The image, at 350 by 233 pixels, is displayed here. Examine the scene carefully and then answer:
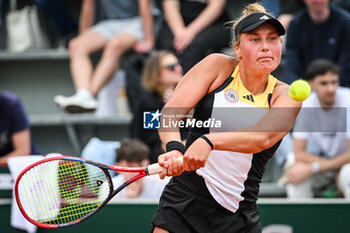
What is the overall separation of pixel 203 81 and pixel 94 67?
372 centimetres

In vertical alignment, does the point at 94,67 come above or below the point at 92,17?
below

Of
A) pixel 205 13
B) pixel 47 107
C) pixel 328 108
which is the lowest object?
pixel 47 107

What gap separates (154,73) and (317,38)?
1456 mm

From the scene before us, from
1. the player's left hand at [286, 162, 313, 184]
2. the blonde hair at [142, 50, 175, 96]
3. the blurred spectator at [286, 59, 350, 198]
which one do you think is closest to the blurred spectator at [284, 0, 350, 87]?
the blurred spectator at [286, 59, 350, 198]

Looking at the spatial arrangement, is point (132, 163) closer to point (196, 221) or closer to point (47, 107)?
point (196, 221)

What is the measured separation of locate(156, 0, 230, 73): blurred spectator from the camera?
504 centimetres

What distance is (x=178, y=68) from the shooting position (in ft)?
14.4

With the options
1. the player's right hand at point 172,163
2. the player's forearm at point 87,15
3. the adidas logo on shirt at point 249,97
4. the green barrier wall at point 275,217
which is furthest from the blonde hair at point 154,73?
the player's right hand at point 172,163

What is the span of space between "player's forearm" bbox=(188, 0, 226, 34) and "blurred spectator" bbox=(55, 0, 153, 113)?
0.50 metres

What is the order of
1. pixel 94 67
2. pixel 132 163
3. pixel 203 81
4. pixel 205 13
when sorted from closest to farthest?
pixel 203 81 → pixel 132 163 → pixel 205 13 → pixel 94 67

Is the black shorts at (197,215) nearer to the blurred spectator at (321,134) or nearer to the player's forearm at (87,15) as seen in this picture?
the blurred spectator at (321,134)

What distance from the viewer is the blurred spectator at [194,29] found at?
5039mm

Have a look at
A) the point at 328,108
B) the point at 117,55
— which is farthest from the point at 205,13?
the point at 328,108

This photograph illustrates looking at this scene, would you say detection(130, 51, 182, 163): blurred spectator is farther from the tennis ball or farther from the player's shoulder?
the tennis ball
